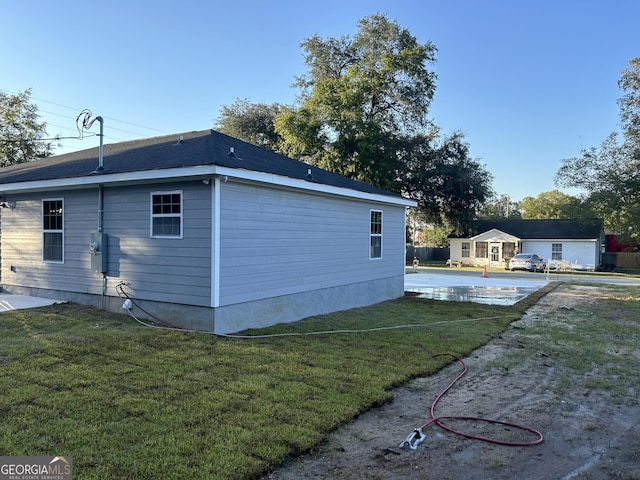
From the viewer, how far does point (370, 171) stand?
2778 cm

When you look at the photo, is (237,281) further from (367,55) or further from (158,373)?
(367,55)

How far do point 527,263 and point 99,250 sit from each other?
2870 centimetres

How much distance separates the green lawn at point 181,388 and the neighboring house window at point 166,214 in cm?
165

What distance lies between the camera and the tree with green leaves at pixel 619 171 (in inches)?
1281

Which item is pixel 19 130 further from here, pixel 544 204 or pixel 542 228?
pixel 544 204

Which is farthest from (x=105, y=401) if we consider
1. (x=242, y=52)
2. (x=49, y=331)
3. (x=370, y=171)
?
(x=370, y=171)

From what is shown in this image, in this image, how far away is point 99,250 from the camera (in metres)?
8.62

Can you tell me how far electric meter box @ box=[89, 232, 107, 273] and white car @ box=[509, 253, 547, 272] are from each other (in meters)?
28.5

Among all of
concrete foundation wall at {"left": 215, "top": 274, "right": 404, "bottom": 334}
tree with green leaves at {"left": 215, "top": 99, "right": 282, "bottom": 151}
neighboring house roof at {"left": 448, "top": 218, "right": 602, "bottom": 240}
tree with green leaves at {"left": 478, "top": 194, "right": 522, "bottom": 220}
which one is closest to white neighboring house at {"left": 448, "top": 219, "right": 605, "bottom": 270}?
neighboring house roof at {"left": 448, "top": 218, "right": 602, "bottom": 240}

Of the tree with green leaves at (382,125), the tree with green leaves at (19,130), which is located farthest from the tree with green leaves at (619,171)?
the tree with green leaves at (19,130)

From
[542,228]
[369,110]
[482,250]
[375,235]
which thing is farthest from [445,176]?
[375,235]

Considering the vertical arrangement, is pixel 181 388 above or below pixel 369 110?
below

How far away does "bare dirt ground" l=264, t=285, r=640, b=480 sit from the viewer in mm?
3352

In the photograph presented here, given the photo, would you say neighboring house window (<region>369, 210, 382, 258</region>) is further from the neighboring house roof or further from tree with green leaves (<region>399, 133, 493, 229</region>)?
the neighboring house roof
